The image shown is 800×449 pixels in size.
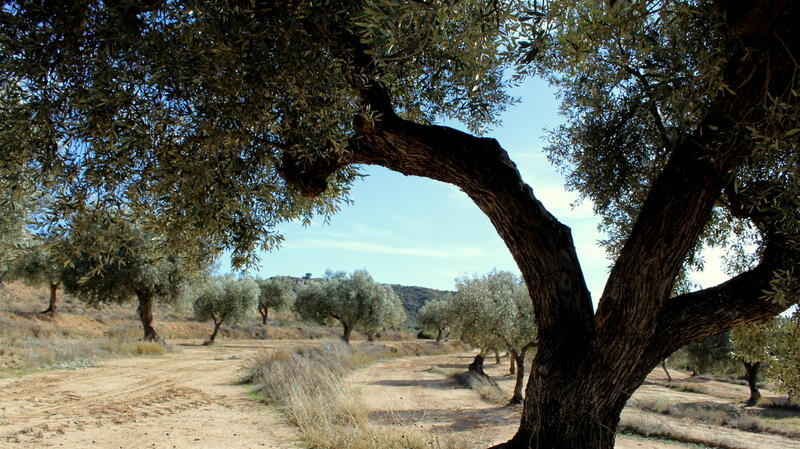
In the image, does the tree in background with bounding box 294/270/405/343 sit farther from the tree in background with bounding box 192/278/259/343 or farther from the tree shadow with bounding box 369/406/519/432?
the tree shadow with bounding box 369/406/519/432

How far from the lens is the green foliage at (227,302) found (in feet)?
137

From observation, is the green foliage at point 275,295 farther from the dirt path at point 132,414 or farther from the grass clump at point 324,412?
the dirt path at point 132,414

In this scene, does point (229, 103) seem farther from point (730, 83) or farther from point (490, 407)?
point (490, 407)

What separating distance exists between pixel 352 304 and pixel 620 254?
43.9 metres

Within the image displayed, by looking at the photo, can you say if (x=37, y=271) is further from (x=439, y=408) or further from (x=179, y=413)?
(x=439, y=408)

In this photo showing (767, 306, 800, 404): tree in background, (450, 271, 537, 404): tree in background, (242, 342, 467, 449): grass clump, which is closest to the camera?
(767, 306, 800, 404): tree in background

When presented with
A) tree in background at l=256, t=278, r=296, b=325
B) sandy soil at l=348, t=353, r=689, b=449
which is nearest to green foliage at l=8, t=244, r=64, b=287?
tree in background at l=256, t=278, r=296, b=325

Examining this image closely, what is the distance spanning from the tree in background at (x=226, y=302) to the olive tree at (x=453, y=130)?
128ft

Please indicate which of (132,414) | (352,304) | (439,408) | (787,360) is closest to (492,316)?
(439,408)

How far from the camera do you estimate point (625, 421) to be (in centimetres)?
1495

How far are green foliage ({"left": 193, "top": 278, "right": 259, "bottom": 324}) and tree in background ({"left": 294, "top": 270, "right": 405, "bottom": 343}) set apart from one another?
26.0 feet

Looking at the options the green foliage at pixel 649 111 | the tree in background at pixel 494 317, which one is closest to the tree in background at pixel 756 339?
the green foliage at pixel 649 111

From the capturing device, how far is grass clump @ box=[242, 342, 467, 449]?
7234 mm

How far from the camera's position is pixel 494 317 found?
2386 cm
